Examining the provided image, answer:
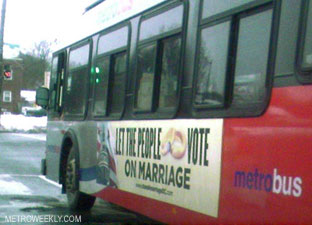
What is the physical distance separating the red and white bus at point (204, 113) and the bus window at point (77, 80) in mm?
176

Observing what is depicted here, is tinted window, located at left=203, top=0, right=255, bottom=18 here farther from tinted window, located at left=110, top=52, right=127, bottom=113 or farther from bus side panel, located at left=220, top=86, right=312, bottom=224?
tinted window, located at left=110, top=52, right=127, bottom=113

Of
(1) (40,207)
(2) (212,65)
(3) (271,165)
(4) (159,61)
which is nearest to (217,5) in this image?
(2) (212,65)

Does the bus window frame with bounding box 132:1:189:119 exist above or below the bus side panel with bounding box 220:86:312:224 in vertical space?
above

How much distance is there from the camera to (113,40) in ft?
25.3

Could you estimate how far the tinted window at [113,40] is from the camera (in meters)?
7.28

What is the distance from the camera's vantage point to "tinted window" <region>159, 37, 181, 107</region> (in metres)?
5.81

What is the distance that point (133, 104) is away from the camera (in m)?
6.81

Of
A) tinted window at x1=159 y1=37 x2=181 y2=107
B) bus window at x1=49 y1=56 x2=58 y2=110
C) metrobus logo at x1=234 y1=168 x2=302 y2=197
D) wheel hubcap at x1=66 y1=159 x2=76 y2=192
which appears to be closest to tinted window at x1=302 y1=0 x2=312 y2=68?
metrobus logo at x1=234 y1=168 x2=302 y2=197

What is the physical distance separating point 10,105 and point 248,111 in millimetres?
80894

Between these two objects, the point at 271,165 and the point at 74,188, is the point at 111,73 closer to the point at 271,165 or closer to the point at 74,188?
the point at 74,188

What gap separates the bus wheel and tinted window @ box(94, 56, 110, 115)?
1075 millimetres

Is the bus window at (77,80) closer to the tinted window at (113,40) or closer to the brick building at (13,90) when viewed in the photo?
the tinted window at (113,40)

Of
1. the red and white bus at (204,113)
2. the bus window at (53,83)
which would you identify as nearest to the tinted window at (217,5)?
the red and white bus at (204,113)

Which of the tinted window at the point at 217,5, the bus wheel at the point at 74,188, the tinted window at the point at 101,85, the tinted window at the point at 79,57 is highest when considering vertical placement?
the tinted window at the point at 217,5
